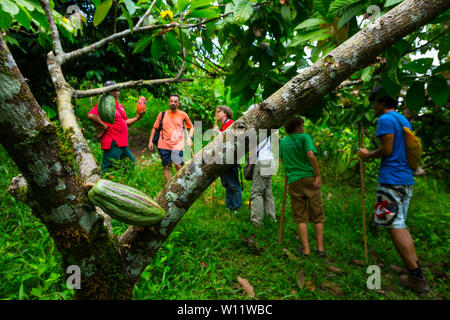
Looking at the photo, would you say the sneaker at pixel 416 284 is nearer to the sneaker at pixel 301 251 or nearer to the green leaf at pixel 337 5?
the sneaker at pixel 301 251

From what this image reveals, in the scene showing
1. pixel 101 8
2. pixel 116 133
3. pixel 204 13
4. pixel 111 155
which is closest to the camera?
pixel 101 8

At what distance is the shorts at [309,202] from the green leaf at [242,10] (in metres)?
1.84

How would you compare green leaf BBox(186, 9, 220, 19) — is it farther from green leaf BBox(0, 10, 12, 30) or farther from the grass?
the grass

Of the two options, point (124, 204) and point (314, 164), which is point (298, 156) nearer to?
point (314, 164)

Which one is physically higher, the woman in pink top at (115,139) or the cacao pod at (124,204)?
the woman in pink top at (115,139)

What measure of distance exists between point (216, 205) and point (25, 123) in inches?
119

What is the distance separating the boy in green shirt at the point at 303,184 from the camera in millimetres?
2584

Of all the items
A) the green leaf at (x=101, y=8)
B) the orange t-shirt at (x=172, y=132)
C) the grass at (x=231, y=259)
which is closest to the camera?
the green leaf at (x=101, y=8)

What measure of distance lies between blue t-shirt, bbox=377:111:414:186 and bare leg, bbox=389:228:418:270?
1.33 ft

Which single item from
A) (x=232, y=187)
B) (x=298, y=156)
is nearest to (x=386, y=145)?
(x=298, y=156)

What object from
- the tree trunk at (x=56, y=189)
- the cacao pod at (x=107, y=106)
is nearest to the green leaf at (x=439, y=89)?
the tree trunk at (x=56, y=189)

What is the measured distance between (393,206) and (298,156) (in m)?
0.92

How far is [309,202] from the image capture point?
262cm
